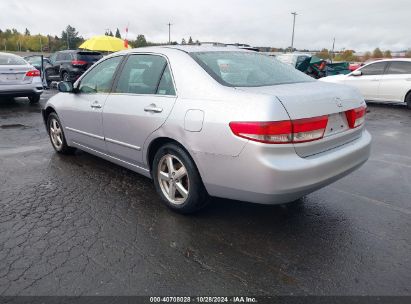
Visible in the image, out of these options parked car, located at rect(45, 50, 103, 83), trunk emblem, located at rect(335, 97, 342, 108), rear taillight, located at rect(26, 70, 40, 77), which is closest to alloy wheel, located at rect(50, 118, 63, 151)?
trunk emblem, located at rect(335, 97, 342, 108)

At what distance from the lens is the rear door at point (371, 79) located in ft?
36.4

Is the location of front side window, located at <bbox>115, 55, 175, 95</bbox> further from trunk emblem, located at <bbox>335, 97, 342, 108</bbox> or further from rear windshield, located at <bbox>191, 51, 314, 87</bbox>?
trunk emblem, located at <bbox>335, 97, 342, 108</bbox>

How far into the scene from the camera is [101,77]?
4.30 metres

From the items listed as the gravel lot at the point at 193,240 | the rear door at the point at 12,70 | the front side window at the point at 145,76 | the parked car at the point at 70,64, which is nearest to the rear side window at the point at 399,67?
the gravel lot at the point at 193,240

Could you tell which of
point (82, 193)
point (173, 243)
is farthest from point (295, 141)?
point (82, 193)

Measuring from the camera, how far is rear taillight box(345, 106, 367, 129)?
3164mm

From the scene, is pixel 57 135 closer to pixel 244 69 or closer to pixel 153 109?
pixel 153 109

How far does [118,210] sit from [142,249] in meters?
0.81

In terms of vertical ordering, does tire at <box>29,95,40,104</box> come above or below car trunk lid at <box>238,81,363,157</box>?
below

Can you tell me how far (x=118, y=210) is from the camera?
3.51 m

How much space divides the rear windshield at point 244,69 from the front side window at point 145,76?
0.36 meters

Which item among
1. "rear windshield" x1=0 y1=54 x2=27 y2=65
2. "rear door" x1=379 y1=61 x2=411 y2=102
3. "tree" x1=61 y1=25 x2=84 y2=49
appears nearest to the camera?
"rear windshield" x1=0 y1=54 x2=27 y2=65

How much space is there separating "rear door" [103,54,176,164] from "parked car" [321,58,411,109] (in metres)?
9.37

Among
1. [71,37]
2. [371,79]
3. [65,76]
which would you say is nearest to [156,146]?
[371,79]
